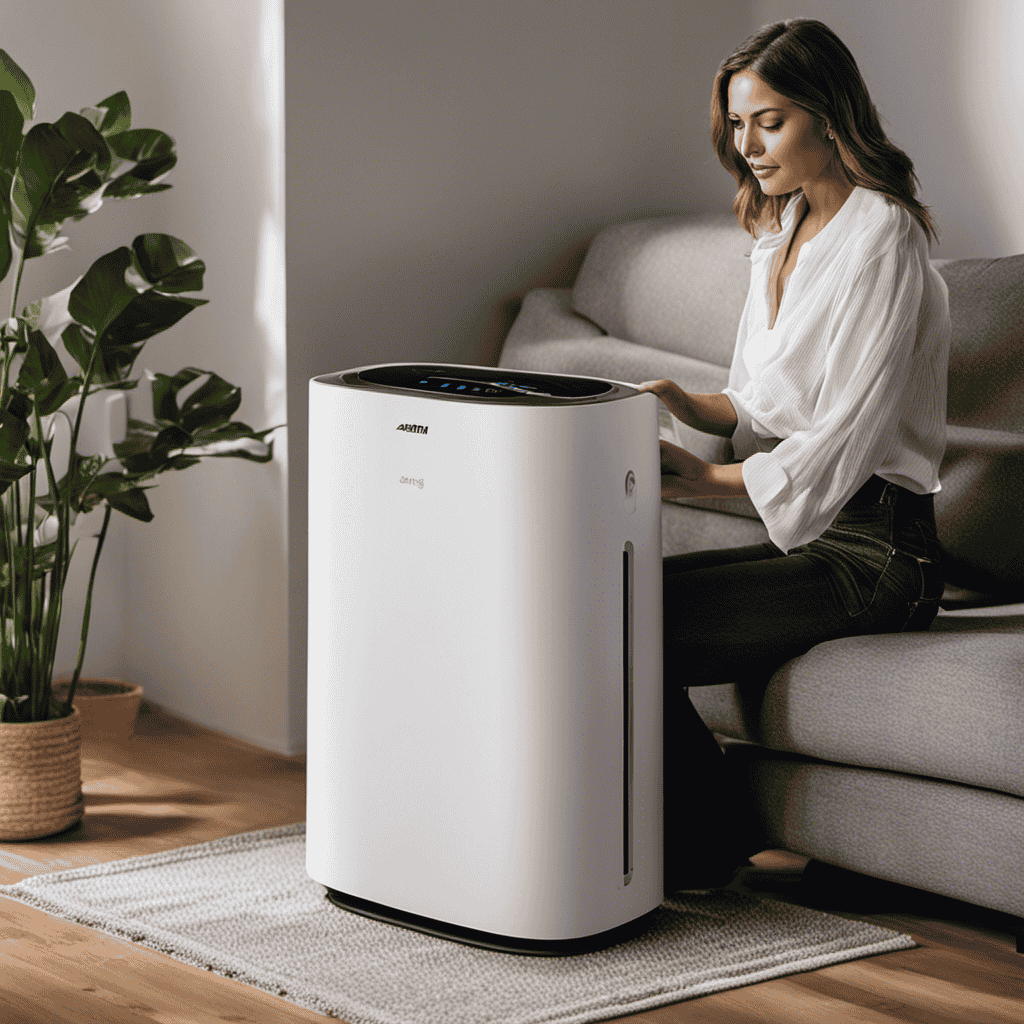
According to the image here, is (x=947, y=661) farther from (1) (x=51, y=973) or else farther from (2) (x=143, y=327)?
(2) (x=143, y=327)

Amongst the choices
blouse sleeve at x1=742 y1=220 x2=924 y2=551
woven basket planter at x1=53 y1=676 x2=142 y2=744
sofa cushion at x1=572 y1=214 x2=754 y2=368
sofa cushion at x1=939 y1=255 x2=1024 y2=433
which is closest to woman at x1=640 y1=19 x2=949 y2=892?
blouse sleeve at x1=742 y1=220 x2=924 y2=551

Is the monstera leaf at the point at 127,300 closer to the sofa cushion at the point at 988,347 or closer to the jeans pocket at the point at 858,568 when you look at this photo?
the jeans pocket at the point at 858,568

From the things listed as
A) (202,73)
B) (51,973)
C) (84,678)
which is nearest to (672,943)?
(51,973)

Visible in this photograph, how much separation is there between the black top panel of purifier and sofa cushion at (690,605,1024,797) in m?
0.44

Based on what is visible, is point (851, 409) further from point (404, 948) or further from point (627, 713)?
point (404, 948)

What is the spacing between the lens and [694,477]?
193 cm

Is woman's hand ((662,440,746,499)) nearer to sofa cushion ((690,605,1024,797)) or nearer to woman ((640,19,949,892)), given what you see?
woman ((640,19,949,892))

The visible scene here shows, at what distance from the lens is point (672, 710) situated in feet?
6.35

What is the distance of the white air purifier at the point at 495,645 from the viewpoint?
172 cm

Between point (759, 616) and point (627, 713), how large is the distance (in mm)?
230

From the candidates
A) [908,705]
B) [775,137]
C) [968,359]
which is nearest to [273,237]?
[775,137]

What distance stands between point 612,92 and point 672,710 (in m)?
1.54

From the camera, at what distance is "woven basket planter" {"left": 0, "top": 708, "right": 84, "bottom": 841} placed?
2.28 m

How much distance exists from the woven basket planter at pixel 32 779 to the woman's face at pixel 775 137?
4.23ft
